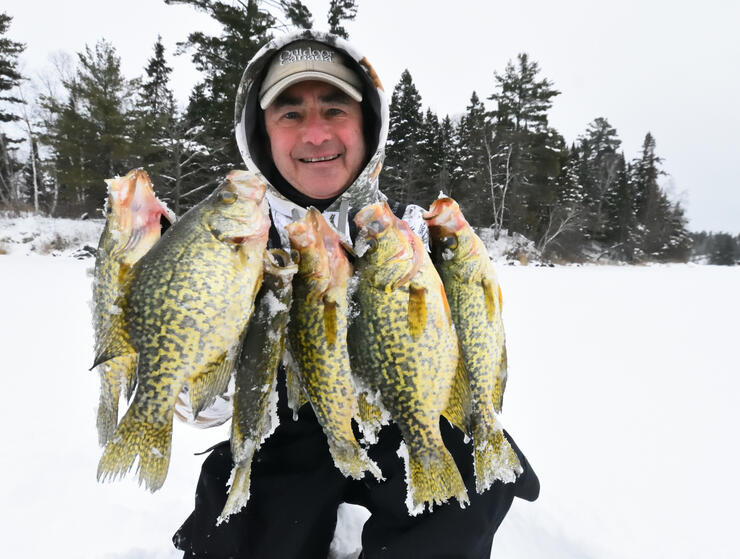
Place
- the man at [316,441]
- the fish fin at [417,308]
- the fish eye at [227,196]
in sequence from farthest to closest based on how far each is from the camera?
the man at [316,441] < the fish fin at [417,308] < the fish eye at [227,196]

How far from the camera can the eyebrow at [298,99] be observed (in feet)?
8.05

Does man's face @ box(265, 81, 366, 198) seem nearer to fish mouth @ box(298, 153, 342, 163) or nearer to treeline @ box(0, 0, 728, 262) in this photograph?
fish mouth @ box(298, 153, 342, 163)

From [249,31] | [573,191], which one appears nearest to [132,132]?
[249,31]

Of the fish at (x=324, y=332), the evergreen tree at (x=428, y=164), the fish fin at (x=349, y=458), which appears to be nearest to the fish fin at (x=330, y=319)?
the fish at (x=324, y=332)

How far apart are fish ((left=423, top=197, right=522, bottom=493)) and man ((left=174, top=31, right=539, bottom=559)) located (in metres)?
0.36

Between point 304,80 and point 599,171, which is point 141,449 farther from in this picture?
point 599,171

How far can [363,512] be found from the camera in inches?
109

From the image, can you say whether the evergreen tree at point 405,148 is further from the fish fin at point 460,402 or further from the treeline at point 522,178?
the fish fin at point 460,402

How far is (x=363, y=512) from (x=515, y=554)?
3.23 ft

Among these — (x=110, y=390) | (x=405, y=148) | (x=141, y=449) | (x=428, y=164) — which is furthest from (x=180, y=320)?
(x=428, y=164)

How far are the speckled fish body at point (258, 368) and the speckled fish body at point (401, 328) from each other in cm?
32

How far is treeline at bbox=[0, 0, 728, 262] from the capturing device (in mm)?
15375

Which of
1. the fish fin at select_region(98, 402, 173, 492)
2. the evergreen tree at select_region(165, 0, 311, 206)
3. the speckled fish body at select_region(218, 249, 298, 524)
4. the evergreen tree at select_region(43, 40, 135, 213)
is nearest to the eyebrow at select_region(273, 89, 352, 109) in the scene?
the speckled fish body at select_region(218, 249, 298, 524)

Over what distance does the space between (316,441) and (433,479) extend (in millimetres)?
780
